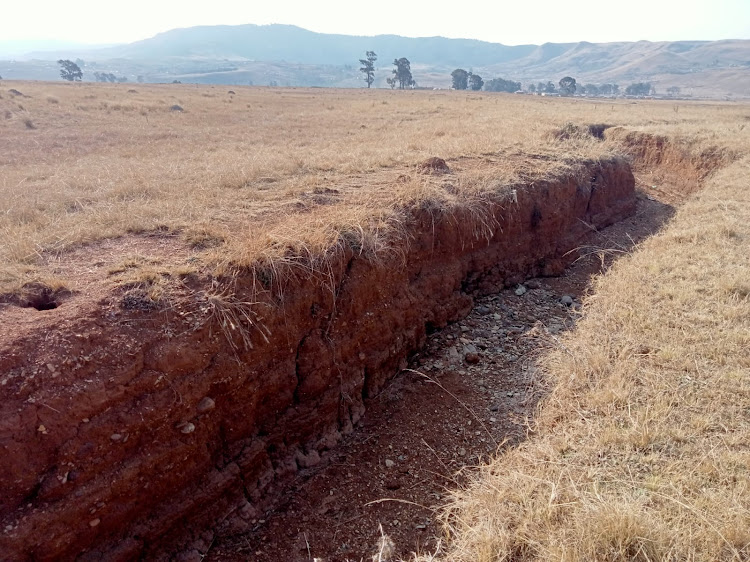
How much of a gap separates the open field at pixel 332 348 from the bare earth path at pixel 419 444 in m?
0.28

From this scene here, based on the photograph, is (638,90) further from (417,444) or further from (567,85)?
(417,444)

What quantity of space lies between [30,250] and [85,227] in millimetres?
725

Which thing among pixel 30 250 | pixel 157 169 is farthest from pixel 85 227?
pixel 157 169

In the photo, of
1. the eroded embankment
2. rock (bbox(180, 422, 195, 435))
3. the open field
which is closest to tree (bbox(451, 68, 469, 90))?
the open field

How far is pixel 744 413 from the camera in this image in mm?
3672

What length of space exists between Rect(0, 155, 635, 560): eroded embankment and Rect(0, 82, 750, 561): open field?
0.02 m

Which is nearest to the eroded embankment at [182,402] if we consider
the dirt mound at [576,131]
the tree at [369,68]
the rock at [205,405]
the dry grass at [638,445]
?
the rock at [205,405]

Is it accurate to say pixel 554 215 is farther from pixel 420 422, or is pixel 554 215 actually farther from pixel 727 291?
pixel 420 422

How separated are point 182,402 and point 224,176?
4.58 metres

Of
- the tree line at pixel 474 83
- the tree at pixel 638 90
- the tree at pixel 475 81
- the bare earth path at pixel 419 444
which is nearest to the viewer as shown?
the bare earth path at pixel 419 444

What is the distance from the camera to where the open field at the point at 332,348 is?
3117 mm

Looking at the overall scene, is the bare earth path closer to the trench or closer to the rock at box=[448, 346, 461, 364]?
the rock at box=[448, 346, 461, 364]

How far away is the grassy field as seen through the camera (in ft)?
17.0

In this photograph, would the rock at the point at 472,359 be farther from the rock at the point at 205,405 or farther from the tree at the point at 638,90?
the tree at the point at 638,90
